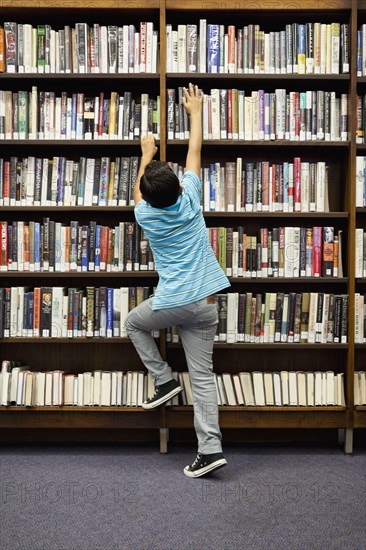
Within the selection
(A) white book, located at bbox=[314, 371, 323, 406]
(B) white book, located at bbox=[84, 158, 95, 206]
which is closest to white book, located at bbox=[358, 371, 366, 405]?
(A) white book, located at bbox=[314, 371, 323, 406]

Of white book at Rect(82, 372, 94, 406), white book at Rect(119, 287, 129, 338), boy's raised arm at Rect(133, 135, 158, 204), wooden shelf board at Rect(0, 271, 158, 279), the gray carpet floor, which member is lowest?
the gray carpet floor

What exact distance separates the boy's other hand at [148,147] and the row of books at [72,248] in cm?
37

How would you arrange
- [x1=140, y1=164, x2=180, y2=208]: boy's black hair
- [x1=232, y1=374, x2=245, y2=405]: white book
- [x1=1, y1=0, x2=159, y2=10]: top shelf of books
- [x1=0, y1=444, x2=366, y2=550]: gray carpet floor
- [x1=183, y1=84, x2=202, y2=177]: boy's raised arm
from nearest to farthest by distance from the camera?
[x1=0, y1=444, x2=366, y2=550]: gray carpet floor, [x1=140, y1=164, x2=180, y2=208]: boy's black hair, [x1=183, y1=84, x2=202, y2=177]: boy's raised arm, [x1=1, y1=0, x2=159, y2=10]: top shelf of books, [x1=232, y1=374, x2=245, y2=405]: white book

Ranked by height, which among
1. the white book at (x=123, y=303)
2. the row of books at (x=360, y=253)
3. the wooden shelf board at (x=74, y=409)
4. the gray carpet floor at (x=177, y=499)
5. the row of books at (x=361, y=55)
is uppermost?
the row of books at (x=361, y=55)

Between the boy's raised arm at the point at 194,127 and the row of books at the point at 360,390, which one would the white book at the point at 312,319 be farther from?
the boy's raised arm at the point at 194,127

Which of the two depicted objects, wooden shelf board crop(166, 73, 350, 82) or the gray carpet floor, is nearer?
the gray carpet floor

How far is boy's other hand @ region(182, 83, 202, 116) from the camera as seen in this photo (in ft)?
9.31

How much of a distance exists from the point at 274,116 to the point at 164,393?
1.55 meters

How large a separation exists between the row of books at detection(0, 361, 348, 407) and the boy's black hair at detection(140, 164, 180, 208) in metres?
1.00

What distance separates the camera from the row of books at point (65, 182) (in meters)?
2.98

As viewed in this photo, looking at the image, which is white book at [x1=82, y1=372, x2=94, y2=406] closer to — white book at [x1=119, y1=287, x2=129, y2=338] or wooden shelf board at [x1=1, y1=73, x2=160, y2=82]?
white book at [x1=119, y1=287, x2=129, y2=338]

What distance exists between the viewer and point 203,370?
8.96 ft

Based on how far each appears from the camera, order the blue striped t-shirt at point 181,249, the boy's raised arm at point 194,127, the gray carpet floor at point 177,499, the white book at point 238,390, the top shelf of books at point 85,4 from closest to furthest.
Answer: the gray carpet floor at point 177,499, the blue striped t-shirt at point 181,249, the boy's raised arm at point 194,127, the top shelf of books at point 85,4, the white book at point 238,390

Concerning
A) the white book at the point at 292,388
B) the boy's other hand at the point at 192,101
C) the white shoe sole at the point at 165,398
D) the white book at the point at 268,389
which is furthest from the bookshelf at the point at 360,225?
A: the white shoe sole at the point at 165,398
